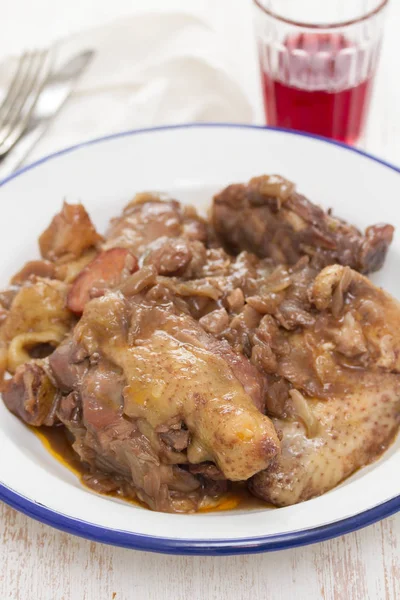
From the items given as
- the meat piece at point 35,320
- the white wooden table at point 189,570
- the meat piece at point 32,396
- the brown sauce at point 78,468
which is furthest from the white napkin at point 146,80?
the white wooden table at point 189,570

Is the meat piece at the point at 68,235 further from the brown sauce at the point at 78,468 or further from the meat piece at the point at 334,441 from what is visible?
the meat piece at the point at 334,441

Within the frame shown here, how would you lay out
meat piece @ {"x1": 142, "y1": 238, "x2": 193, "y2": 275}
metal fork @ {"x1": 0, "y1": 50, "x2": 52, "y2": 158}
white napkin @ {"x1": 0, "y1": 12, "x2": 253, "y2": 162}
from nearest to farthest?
1. meat piece @ {"x1": 142, "y1": 238, "x2": 193, "y2": 275}
2. metal fork @ {"x1": 0, "y1": 50, "x2": 52, "y2": 158}
3. white napkin @ {"x1": 0, "y1": 12, "x2": 253, "y2": 162}

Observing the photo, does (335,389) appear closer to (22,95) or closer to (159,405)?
(159,405)

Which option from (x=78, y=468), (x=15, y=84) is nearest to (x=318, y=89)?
(x=15, y=84)

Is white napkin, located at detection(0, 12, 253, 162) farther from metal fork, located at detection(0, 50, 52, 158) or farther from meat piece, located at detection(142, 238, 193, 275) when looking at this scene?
meat piece, located at detection(142, 238, 193, 275)

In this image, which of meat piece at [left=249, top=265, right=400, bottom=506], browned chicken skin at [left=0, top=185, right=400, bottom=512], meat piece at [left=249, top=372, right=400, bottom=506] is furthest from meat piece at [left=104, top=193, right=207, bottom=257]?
meat piece at [left=249, top=372, right=400, bottom=506]

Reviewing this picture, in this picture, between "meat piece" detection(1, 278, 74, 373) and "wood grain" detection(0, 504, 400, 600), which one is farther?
"meat piece" detection(1, 278, 74, 373)
